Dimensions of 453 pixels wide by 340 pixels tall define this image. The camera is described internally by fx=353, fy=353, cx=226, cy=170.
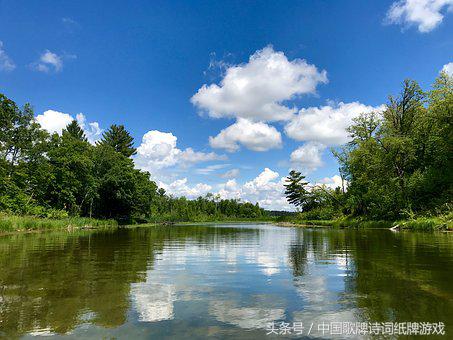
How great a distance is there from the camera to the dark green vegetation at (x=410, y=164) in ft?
134

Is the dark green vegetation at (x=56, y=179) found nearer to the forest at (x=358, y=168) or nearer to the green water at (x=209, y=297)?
the forest at (x=358, y=168)

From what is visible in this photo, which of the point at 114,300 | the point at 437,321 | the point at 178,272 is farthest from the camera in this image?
the point at 178,272

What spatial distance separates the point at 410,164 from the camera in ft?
163

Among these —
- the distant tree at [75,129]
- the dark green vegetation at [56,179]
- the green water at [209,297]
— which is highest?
the distant tree at [75,129]

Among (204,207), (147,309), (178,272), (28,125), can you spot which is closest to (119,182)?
(28,125)

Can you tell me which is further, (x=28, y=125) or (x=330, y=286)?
(x=28, y=125)

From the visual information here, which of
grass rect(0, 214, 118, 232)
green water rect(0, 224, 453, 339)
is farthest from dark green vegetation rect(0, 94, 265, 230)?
green water rect(0, 224, 453, 339)

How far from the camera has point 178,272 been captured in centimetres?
1107

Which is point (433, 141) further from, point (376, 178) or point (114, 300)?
point (114, 300)

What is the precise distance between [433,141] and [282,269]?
1680 inches

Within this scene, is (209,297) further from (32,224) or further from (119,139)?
(119,139)

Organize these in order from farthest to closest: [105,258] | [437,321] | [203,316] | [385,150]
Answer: [385,150] < [105,258] < [203,316] < [437,321]

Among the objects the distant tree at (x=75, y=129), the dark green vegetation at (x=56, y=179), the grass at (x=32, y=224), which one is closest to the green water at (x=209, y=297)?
the grass at (x=32, y=224)

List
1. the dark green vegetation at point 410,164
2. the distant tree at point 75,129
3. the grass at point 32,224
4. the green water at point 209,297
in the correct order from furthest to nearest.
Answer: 1. the distant tree at point 75,129
2. the dark green vegetation at point 410,164
3. the grass at point 32,224
4. the green water at point 209,297
